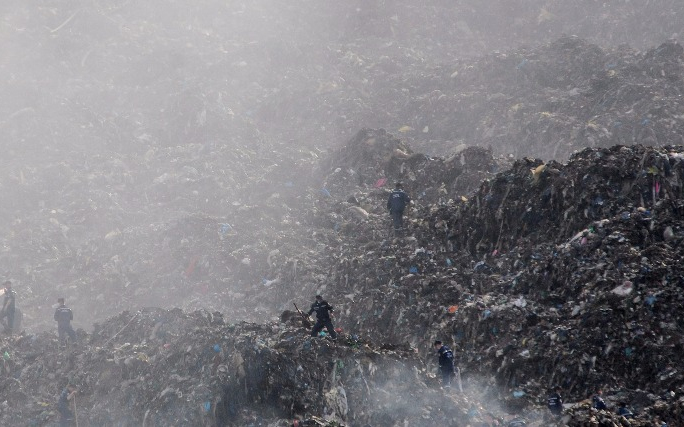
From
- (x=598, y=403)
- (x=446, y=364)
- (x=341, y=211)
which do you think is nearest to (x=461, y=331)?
(x=446, y=364)

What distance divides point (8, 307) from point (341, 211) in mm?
7808

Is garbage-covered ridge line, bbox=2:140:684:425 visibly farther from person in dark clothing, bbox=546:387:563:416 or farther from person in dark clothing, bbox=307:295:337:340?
person in dark clothing, bbox=546:387:563:416

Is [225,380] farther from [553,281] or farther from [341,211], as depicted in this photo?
[341,211]

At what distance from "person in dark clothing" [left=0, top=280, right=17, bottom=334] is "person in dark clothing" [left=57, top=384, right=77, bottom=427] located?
3581 mm

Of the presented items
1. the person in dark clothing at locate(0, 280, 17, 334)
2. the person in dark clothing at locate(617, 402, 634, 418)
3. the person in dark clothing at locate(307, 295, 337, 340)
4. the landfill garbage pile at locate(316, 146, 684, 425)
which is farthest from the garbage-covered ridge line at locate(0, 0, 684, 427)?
the person in dark clothing at locate(0, 280, 17, 334)

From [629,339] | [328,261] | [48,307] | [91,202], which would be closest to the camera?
[629,339]

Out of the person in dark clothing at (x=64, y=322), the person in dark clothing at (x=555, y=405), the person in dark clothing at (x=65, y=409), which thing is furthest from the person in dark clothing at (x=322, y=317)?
the person in dark clothing at (x=64, y=322)

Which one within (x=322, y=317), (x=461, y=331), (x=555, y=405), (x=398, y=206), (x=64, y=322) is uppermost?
(x=398, y=206)

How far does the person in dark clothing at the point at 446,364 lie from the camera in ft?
32.1

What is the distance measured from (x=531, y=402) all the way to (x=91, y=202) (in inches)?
573

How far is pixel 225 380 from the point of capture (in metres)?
10.5

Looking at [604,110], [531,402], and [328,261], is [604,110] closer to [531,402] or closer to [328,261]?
[328,261]

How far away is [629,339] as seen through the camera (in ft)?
28.4

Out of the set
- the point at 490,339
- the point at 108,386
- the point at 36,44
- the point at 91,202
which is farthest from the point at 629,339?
the point at 36,44
